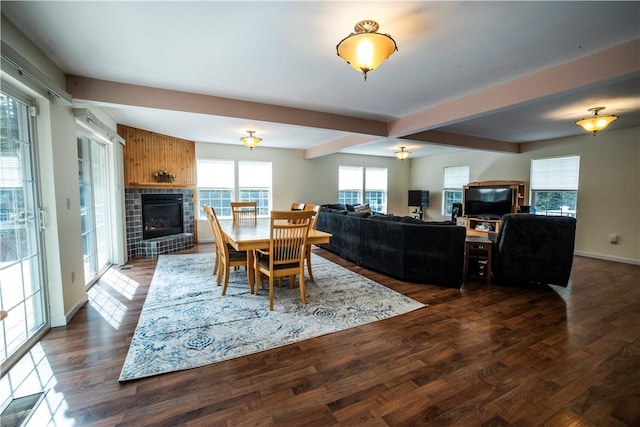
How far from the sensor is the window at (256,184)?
7.19 metres

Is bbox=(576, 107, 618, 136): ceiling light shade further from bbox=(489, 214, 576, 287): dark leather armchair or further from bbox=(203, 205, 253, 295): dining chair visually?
bbox=(203, 205, 253, 295): dining chair

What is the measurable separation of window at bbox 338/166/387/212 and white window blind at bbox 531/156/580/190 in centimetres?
391

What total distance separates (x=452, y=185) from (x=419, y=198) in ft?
3.22

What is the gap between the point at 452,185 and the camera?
8.22 m

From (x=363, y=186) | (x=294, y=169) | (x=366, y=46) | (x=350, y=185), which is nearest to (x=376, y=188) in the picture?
(x=363, y=186)

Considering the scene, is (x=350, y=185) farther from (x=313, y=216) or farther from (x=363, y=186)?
(x=313, y=216)

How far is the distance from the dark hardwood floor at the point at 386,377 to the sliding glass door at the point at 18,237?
7.8 inches

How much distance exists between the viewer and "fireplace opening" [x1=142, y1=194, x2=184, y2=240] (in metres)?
5.70

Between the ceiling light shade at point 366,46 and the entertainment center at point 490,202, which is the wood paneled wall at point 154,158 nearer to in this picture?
the ceiling light shade at point 366,46

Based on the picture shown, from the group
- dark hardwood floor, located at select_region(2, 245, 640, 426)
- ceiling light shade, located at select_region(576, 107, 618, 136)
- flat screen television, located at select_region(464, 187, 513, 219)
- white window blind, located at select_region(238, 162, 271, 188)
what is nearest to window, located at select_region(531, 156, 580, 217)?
flat screen television, located at select_region(464, 187, 513, 219)

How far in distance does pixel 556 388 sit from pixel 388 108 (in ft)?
11.2

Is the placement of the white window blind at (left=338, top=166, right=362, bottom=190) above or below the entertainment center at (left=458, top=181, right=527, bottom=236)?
above

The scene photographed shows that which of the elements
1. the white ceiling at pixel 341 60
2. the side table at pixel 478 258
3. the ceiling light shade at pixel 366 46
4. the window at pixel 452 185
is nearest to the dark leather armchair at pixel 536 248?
the side table at pixel 478 258

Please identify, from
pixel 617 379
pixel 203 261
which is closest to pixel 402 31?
pixel 617 379
